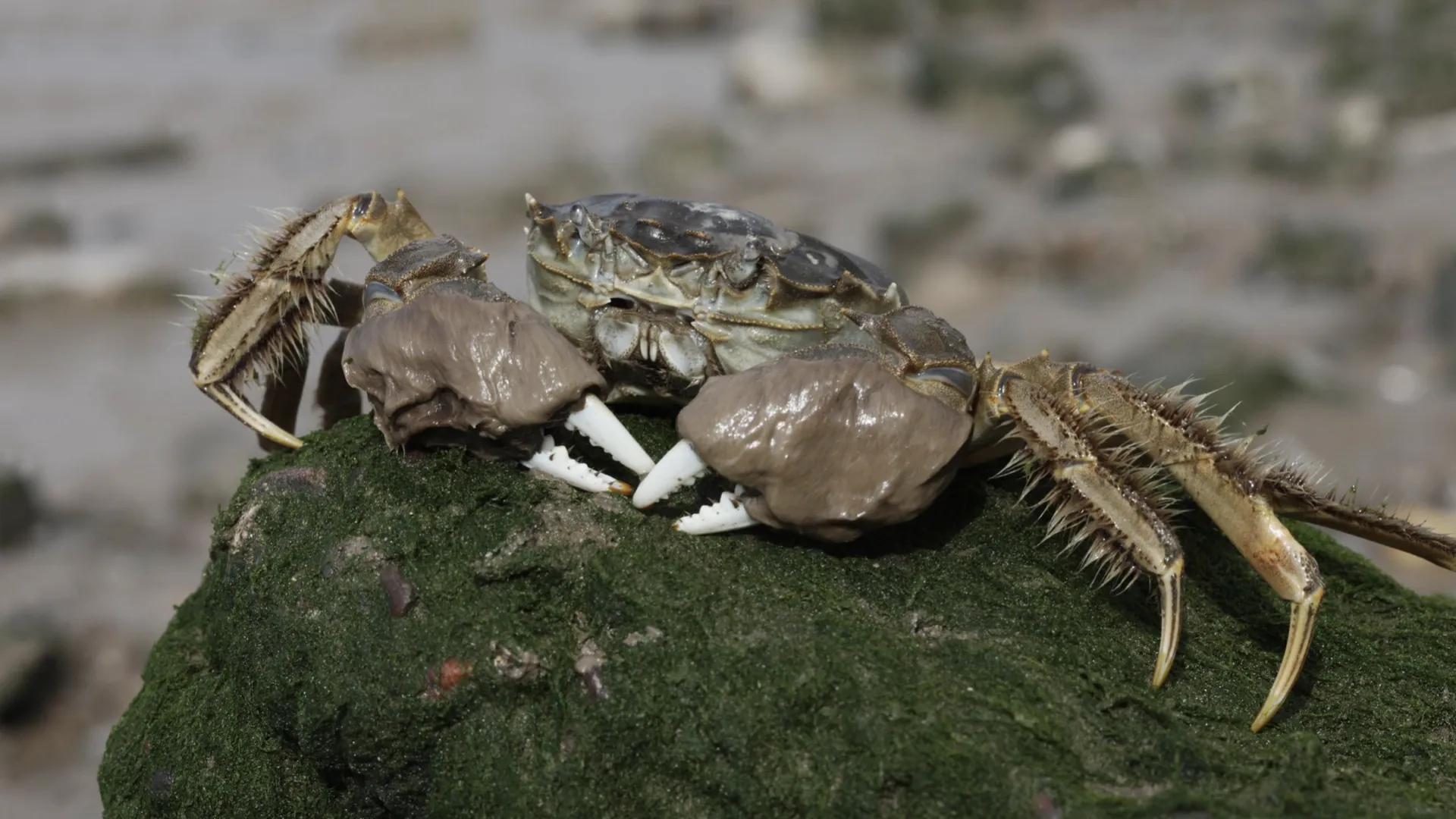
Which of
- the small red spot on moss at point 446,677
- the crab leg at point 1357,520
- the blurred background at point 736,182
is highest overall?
the crab leg at point 1357,520

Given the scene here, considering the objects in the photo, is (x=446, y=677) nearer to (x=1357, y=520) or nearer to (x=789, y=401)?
(x=789, y=401)

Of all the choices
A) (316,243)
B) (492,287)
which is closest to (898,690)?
(492,287)

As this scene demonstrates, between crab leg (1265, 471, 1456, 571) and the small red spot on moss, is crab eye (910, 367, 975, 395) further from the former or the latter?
the small red spot on moss

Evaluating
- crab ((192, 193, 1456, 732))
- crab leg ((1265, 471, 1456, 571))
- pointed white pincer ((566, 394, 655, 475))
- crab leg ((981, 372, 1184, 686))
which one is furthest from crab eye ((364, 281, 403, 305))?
crab leg ((1265, 471, 1456, 571))

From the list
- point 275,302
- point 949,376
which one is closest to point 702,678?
point 949,376

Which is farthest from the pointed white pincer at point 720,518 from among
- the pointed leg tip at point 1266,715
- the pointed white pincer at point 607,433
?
the pointed leg tip at point 1266,715

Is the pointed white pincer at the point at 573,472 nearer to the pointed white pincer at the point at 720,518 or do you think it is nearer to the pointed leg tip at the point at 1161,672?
the pointed white pincer at the point at 720,518

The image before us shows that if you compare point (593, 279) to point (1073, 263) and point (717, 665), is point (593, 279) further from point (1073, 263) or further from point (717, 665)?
point (1073, 263)
